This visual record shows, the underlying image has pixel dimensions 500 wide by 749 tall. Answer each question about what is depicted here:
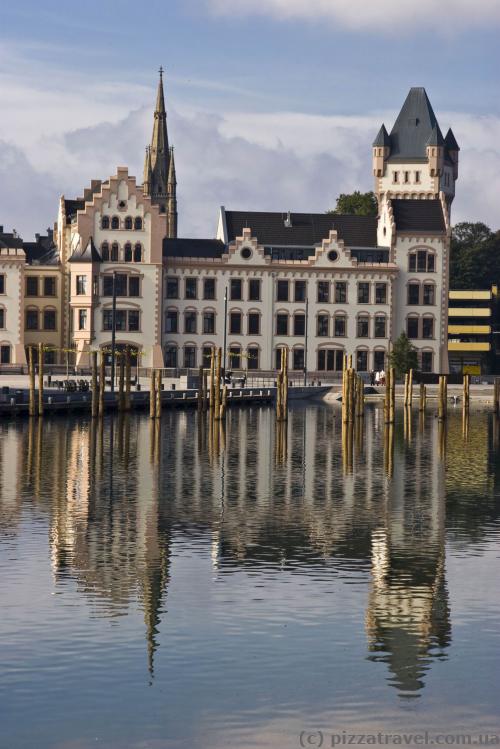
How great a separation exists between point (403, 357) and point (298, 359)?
1176 centimetres

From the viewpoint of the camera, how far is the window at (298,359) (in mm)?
148625

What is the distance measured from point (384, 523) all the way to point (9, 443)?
33248 millimetres

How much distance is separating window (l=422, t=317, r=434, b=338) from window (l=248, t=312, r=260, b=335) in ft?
56.5

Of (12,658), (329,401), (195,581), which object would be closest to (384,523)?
(195,581)

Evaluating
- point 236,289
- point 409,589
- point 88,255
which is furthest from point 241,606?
point 236,289

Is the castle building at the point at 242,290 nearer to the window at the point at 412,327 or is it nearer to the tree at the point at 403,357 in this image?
the window at the point at 412,327

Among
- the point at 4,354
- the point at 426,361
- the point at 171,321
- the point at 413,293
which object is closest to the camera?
the point at 4,354

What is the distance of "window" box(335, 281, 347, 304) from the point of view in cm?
14938

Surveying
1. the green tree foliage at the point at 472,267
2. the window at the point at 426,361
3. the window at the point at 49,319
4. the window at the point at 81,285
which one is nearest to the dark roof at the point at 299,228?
the window at the point at 426,361

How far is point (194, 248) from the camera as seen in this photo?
494ft

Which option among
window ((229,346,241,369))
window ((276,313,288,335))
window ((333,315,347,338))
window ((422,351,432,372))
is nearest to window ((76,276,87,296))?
window ((229,346,241,369))

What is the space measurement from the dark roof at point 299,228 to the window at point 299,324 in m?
7.46

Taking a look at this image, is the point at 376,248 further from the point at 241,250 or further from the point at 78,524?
the point at 78,524

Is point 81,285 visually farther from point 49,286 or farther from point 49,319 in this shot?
point 49,319
